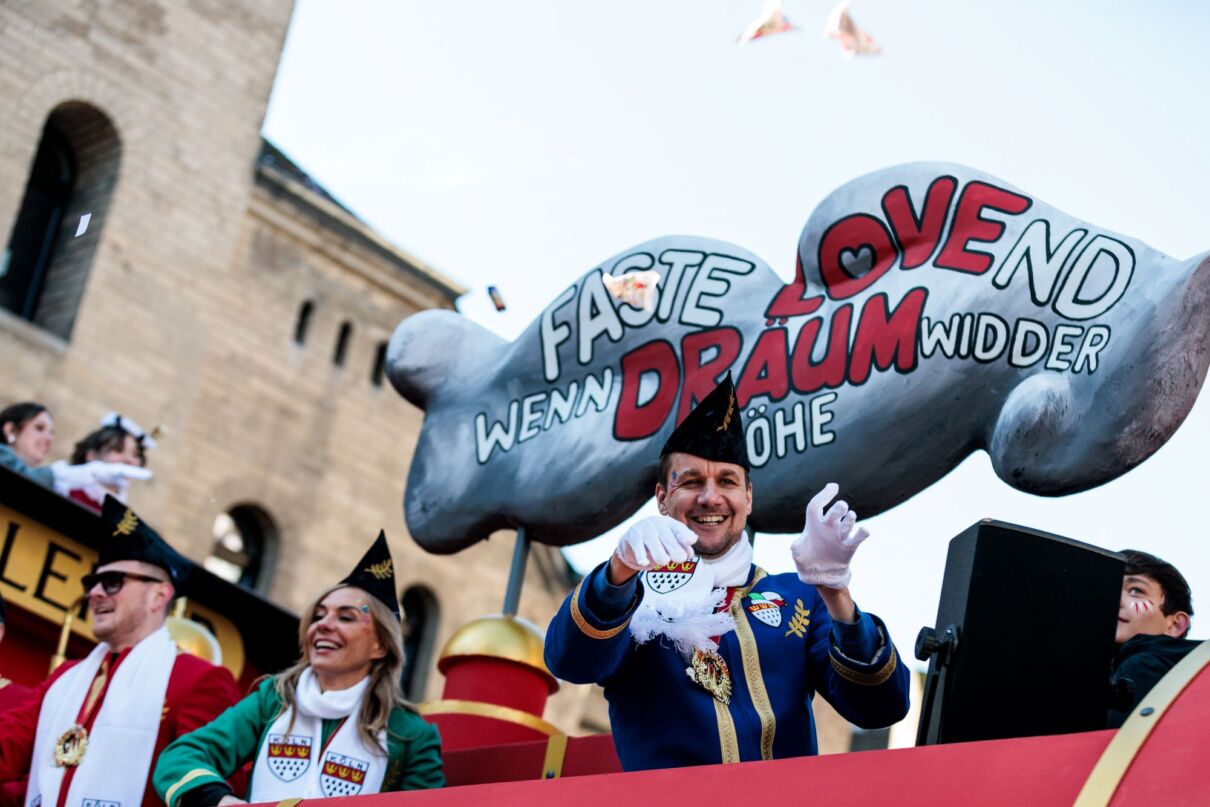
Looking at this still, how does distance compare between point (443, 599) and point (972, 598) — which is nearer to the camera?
point (972, 598)

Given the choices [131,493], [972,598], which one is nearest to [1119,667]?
[972,598]

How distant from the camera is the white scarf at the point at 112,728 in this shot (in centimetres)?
623

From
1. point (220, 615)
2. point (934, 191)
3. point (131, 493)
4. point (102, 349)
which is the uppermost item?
point (102, 349)

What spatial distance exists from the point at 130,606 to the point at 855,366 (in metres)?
2.68

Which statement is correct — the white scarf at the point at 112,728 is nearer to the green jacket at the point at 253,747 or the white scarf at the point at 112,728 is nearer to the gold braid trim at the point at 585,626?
the green jacket at the point at 253,747

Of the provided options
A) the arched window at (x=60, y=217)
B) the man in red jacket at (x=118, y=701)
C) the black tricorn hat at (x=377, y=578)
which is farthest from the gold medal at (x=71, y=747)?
the arched window at (x=60, y=217)

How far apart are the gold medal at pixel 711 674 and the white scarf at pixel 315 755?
148cm

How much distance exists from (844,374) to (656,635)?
9.43 ft

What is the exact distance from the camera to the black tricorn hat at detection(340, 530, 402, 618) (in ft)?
20.5

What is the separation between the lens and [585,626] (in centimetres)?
439

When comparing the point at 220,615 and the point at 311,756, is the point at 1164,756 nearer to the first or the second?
the point at 311,756

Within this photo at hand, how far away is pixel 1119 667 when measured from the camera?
4746 millimetres

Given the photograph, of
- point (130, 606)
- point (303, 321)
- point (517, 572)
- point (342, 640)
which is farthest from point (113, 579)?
point (303, 321)

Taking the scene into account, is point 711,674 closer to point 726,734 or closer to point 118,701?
point 726,734
